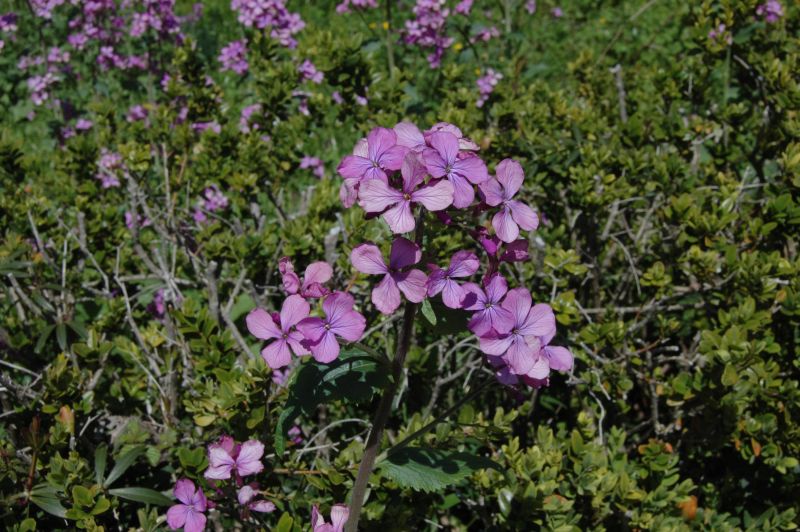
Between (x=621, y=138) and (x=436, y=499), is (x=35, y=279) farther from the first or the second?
(x=621, y=138)

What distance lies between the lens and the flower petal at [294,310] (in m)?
1.29

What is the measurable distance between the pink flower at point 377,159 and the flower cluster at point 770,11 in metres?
2.24

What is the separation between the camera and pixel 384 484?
183 cm

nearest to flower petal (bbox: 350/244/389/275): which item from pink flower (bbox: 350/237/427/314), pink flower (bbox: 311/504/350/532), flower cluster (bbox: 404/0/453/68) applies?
pink flower (bbox: 350/237/427/314)

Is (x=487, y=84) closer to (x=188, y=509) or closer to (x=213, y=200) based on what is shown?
(x=213, y=200)

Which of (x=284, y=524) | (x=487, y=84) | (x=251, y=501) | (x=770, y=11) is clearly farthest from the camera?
(x=487, y=84)

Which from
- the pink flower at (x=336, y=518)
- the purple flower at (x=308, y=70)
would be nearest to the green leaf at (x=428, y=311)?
the pink flower at (x=336, y=518)

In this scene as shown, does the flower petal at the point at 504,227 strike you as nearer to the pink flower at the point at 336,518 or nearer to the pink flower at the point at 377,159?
the pink flower at the point at 377,159

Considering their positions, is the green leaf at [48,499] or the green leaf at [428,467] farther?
the green leaf at [48,499]

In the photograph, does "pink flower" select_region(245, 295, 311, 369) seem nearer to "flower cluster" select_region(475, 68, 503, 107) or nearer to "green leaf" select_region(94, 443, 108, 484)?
"green leaf" select_region(94, 443, 108, 484)

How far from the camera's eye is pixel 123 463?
1.78 metres

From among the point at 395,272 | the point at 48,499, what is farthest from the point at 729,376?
the point at 48,499

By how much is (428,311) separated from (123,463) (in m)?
0.92

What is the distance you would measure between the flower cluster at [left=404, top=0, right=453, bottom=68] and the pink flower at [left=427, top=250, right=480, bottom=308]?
9.88ft
